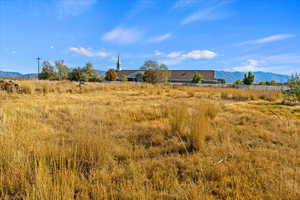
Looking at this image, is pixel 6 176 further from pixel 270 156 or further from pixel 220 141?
pixel 270 156

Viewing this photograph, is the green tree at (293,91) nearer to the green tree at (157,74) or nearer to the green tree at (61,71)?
the green tree at (157,74)

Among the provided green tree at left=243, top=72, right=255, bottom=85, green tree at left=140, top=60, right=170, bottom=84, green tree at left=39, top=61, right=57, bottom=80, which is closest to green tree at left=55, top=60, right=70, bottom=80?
green tree at left=39, top=61, right=57, bottom=80

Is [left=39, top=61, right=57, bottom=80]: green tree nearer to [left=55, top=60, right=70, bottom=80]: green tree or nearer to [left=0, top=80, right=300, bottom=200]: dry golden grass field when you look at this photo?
[left=55, top=60, right=70, bottom=80]: green tree

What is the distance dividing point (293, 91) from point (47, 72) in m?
51.5

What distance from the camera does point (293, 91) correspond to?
817 centimetres

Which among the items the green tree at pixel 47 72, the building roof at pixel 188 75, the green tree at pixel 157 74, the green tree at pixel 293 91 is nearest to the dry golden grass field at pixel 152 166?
the green tree at pixel 293 91

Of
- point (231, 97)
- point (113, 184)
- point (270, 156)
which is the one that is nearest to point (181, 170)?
point (113, 184)

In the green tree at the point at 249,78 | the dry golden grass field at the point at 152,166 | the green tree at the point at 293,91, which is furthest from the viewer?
the green tree at the point at 249,78

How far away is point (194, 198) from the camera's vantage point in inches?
52.6

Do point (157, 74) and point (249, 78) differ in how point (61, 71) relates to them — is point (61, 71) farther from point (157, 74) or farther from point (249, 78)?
point (249, 78)

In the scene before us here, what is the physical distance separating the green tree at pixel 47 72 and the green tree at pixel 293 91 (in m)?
49.4

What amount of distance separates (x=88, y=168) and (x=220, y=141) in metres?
2.27

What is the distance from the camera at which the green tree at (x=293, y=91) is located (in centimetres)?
788

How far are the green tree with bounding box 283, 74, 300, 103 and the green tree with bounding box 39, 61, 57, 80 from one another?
1944 inches
